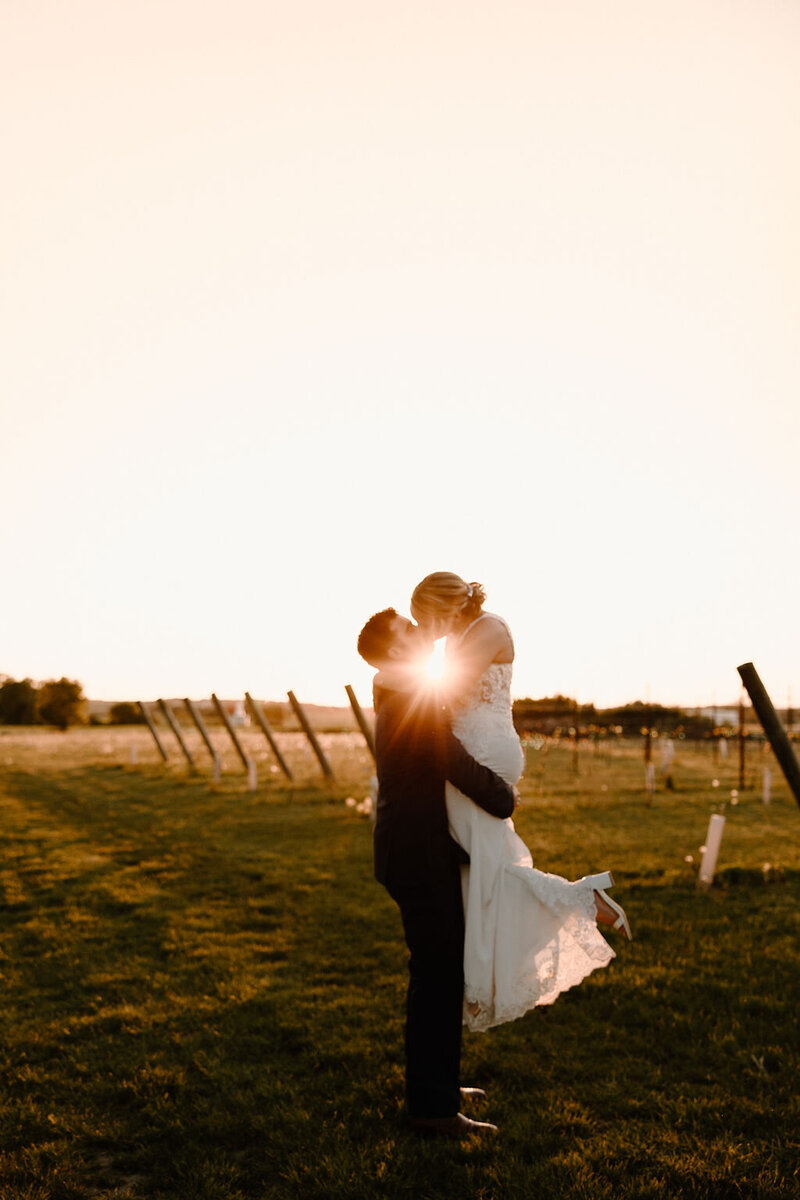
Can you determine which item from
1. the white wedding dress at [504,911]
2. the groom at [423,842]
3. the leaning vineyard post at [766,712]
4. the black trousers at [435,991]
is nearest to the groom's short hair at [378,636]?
the groom at [423,842]

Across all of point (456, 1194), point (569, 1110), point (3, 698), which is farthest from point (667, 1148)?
point (3, 698)

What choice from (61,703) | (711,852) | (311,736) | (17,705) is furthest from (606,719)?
(17,705)

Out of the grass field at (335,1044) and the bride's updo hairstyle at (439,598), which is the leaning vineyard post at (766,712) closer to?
the grass field at (335,1044)

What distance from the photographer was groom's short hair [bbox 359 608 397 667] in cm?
398

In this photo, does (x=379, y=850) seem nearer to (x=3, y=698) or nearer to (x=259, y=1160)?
(x=259, y=1160)

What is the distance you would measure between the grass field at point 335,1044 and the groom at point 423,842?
13.0 inches

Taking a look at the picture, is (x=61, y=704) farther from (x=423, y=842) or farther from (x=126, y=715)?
(x=423, y=842)

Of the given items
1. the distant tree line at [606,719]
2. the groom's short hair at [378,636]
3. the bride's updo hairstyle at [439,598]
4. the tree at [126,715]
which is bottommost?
the tree at [126,715]

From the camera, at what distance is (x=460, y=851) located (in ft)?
13.5

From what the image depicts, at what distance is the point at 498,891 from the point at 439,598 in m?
1.45

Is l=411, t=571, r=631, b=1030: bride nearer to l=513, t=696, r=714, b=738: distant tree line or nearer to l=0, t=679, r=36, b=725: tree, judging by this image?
l=513, t=696, r=714, b=738: distant tree line

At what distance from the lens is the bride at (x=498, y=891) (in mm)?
4008

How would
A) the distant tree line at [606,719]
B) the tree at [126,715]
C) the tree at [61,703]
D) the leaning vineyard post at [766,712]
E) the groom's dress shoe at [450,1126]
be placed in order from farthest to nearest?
1. the tree at [126,715]
2. the tree at [61,703]
3. the distant tree line at [606,719]
4. the leaning vineyard post at [766,712]
5. the groom's dress shoe at [450,1126]

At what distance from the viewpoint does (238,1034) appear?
559 cm
